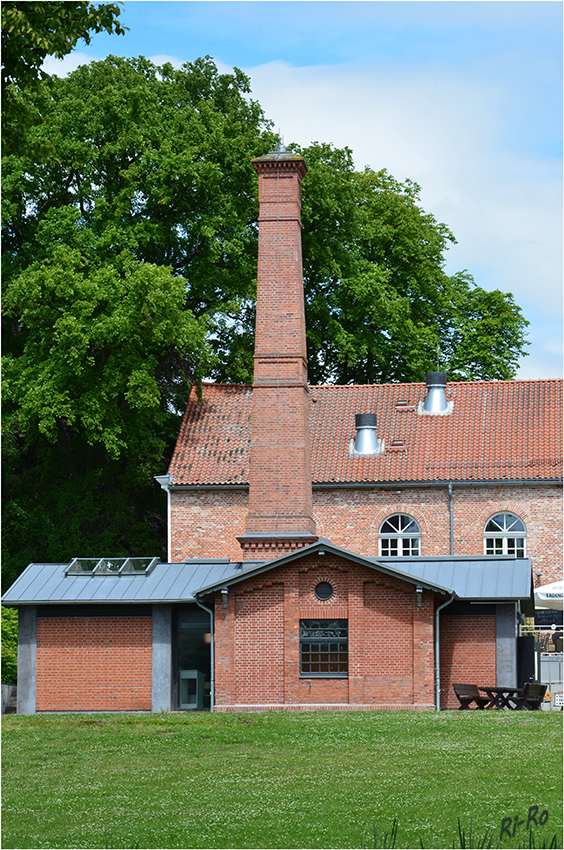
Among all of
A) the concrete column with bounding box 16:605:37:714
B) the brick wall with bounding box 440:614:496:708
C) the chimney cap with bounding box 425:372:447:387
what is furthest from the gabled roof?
the chimney cap with bounding box 425:372:447:387

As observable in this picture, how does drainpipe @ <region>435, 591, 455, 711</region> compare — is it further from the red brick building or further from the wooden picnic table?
the wooden picnic table

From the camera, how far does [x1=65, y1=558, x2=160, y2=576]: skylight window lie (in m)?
25.8

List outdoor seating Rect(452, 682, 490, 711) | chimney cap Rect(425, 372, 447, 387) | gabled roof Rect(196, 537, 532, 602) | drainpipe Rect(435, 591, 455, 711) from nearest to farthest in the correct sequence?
outdoor seating Rect(452, 682, 490, 711), drainpipe Rect(435, 591, 455, 711), gabled roof Rect(196, 537, 532, 602), chimney cap Rect(425, 372, 447, 387)

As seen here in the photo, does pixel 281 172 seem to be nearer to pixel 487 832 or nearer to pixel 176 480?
pixel 176 480

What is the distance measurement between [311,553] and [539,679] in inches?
239

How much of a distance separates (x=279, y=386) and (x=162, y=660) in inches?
281

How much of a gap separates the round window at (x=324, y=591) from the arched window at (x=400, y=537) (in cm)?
912

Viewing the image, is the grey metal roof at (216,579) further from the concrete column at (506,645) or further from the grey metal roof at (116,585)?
the concrete column at (506,645)

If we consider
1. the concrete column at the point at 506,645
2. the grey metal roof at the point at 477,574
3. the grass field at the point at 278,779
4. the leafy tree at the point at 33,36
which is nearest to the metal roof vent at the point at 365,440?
the grey metal roof at the point at 477,574

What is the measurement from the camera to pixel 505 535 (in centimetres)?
3209

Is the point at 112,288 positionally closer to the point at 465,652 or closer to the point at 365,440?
the point at 365,440

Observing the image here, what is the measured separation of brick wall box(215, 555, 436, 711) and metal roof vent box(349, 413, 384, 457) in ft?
33.5

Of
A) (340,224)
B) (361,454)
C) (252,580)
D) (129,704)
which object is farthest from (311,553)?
(340,224)

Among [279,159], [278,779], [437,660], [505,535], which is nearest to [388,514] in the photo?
[505,535]
